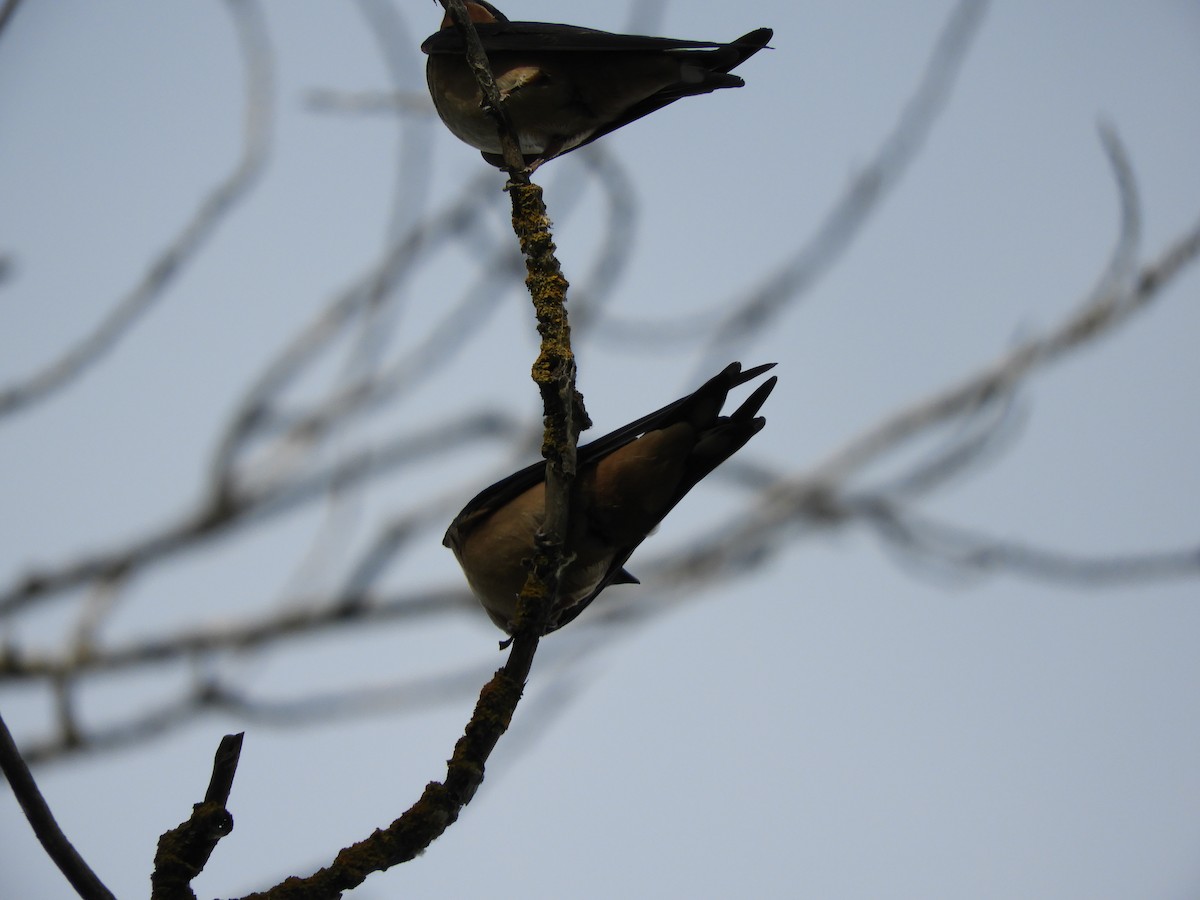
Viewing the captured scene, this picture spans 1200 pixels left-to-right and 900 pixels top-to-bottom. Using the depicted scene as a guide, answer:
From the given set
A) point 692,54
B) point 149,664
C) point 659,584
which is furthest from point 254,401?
point 692,54

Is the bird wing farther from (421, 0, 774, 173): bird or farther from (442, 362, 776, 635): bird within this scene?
(442, 362, 776, 635): bird

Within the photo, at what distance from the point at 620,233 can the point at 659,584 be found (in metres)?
1.69

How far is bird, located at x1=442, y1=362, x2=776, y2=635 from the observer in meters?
3.14

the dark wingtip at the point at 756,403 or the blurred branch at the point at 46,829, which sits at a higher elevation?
the dark wingtip at the point at 756,403

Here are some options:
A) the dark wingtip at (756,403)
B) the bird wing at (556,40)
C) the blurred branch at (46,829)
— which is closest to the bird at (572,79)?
the bird wing at (556,40)

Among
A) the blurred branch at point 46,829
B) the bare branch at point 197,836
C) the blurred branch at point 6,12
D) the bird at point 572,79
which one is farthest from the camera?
the bird at point 572,79

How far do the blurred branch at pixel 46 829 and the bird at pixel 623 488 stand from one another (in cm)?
144

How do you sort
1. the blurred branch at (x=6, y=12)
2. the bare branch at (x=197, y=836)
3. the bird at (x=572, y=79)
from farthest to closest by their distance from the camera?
the bird at (x=572, y=79)
the blurred branch at (x=6, y=12)
the bare branch at (x=197, y=836)

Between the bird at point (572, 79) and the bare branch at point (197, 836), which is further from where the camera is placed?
the bird at point (572, 79)

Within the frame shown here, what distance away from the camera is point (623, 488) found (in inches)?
125

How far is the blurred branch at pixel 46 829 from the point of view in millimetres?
1925

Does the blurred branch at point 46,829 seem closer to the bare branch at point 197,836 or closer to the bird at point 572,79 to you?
the bare branch at point 197,836

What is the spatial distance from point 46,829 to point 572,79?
2.85 meters

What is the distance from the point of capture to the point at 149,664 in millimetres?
4566
